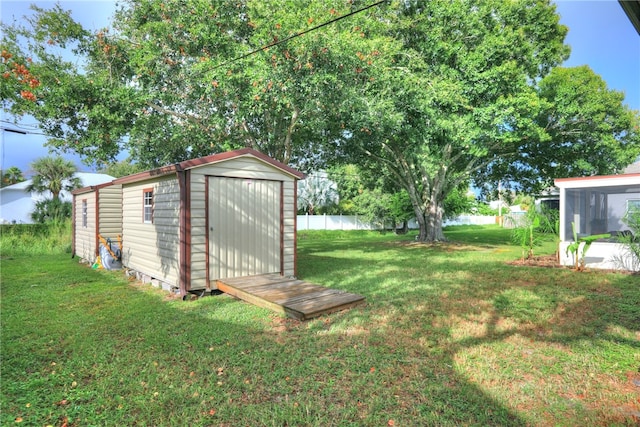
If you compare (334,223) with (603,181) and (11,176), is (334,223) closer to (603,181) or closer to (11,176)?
(603,181)

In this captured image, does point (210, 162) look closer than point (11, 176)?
Yes

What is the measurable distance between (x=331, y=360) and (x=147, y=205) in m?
5.83

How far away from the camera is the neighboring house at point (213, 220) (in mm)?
6117

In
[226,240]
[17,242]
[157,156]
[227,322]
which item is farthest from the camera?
[17,242]

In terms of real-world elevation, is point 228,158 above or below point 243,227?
above

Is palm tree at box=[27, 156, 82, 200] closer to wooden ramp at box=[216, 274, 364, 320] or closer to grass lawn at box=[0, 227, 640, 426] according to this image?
grass lawn at box=[0, 227, 640, 426]

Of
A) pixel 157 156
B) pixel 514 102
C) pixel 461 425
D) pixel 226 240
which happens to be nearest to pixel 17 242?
pixel 157 156

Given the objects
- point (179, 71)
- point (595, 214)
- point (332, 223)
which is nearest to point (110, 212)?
point (179, 71)

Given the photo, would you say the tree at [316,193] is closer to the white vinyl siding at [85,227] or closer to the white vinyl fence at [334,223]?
the white vinyl fence at [334,223]

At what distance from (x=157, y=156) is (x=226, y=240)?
23.5 ft

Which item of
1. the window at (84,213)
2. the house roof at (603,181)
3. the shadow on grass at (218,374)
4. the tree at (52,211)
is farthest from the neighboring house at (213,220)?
the tree at (52,211)

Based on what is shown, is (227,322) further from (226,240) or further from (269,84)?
(269,84)

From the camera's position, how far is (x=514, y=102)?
11047 mm

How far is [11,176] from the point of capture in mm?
29859
